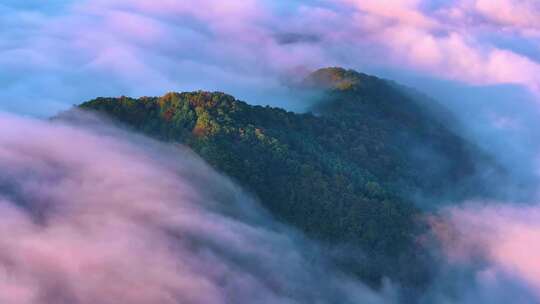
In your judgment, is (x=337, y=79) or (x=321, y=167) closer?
(x=321, y=167)

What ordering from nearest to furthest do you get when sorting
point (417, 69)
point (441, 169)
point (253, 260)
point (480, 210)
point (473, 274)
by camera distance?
point (253, 260) < point (473, 274) < point (480, 210) < point (441, 169) < point (417, 69)

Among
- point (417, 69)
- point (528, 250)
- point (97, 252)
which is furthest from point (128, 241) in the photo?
point (417, 69)

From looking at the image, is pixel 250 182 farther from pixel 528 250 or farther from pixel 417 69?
pixel 417 69

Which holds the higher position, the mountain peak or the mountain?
the mountain peak

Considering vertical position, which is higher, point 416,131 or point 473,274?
point 416,131

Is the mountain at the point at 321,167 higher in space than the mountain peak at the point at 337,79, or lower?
lower

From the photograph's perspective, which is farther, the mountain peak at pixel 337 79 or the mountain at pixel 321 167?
the mountain peak at pixel 337 79

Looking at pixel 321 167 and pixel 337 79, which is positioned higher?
pixel 337 79

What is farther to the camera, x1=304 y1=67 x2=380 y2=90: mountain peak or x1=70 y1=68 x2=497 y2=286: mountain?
x1=304 y1=67 x2=380 y2=90: mountain peak
